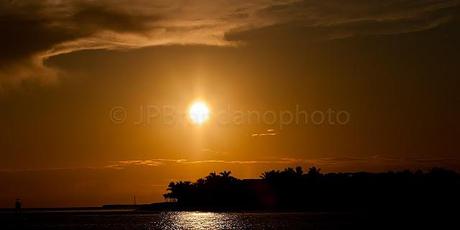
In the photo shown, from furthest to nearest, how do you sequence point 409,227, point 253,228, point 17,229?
1. point 17,229
2. point 253,228
3. point 409,227

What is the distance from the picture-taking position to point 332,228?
125 m

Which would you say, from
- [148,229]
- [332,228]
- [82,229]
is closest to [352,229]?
[332,228]

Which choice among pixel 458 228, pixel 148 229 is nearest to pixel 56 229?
pixel 148 229

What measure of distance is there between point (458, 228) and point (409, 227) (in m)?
10.1

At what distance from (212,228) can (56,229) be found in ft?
124

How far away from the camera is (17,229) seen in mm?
147375

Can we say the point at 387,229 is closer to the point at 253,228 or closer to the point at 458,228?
the point at 458,228

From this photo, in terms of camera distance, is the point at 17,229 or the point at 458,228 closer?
the point at 458,228

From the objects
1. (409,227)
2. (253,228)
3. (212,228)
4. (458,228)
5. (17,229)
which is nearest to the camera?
(458,228)

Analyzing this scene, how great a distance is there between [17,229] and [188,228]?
36.3 m

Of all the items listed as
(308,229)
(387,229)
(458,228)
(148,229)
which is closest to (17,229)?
(148,229)

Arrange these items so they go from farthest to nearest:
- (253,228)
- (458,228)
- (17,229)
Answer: (17,229) → (253,228) → (458,228)

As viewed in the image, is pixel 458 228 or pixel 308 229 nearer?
pixel 458 228

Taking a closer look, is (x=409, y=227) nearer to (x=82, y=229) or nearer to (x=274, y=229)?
(x=274, y=229)
